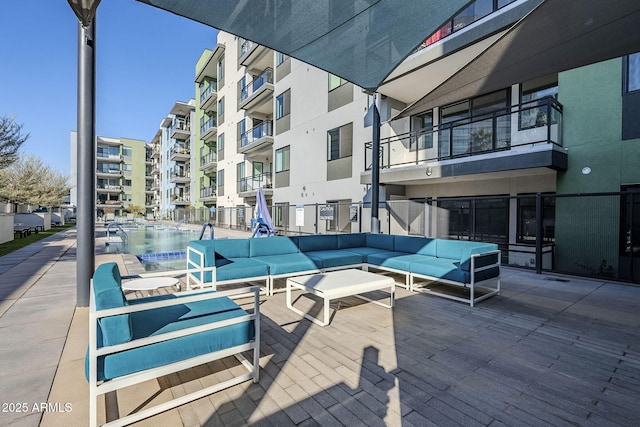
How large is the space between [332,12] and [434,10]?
47.4 inches

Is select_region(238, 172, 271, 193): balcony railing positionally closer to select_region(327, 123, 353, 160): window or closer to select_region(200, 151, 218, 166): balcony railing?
select_region(327, 123, 353, 160): window

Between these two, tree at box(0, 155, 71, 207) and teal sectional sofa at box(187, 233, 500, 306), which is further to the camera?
tree at box(0, 155, 71, 207)

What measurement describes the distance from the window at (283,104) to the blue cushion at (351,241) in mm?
11684

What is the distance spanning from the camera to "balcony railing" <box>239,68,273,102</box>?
62.4 ft

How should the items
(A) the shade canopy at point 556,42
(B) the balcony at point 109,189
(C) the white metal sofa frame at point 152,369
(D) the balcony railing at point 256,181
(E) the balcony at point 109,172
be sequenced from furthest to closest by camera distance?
(E) the balcony at point 109,172 → (B) the balcony at point 109,189 → (D) the balcony railing at point 256,181 → (A) the shade canopy at point 556,42 → (C) the white metal sofa frame at point 152,369

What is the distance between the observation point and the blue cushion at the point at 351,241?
23.7 ft

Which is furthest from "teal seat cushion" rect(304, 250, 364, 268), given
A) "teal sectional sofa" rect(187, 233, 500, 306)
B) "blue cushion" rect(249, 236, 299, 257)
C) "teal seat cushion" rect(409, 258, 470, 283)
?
"teal seat cushion" rect(409, 258, 470, 283)

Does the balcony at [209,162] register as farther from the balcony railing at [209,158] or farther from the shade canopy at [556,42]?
the shade canopy at [556,42]

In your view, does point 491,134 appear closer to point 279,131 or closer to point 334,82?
point 334,82

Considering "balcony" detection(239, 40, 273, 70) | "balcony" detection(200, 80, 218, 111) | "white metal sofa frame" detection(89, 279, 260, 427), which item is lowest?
"white metal sofa frame" detection(89, 279, 260, 427)

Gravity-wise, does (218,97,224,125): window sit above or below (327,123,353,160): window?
above

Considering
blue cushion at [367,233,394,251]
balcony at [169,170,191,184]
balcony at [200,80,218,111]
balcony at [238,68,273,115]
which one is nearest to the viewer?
blue cushion at [367,233,394,251]

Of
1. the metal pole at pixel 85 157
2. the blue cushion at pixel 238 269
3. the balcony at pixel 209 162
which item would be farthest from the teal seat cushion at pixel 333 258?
the balcony at pixel 209 162

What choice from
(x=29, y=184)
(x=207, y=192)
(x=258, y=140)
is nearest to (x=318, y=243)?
(x=258, y=140)
